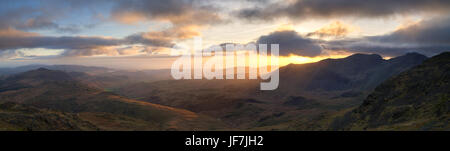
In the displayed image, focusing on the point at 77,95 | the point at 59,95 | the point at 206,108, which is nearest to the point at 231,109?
the point at 206,108

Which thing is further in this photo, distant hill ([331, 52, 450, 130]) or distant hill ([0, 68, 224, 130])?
distant hill ([0, 68, 224, 130])

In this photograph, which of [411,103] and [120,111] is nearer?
[411,103]

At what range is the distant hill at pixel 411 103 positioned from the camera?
3702 centimetres

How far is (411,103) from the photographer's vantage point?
4816 centimetres

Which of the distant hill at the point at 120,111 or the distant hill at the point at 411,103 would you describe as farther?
the distant hill at the point at 120,111

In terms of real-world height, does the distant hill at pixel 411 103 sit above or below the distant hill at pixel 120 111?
above

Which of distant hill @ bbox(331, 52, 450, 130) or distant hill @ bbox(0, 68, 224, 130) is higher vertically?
distant hill @ bbox(331, 52, 450, 130)

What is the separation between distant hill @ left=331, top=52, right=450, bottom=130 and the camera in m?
37.0
